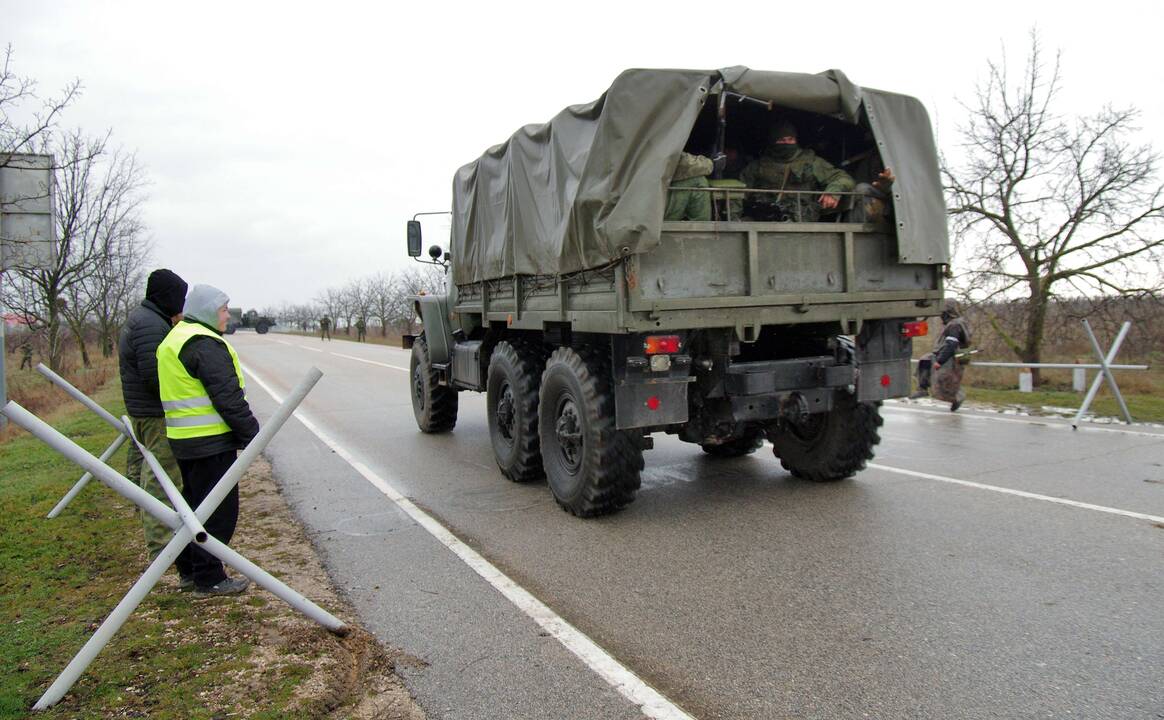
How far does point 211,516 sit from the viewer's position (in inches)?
169

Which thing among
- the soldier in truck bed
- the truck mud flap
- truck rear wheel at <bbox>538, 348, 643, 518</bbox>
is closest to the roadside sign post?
truck rear wheel at <bbox>538, 348, 643, 518</bbox>

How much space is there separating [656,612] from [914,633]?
1260 millimetres

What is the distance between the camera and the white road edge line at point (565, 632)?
3.01 metres

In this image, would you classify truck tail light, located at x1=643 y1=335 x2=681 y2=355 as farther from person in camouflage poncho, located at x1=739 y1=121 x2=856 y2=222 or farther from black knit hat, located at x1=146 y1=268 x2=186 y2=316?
black knit hat, located at x1=146 y1=268 x2=186 y2=316

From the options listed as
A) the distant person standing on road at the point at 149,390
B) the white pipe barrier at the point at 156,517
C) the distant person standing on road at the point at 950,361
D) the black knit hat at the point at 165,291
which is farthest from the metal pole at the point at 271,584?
the distant person standing on road at the point at 950,361

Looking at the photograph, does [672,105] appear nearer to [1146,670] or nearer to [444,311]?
[1146,670]

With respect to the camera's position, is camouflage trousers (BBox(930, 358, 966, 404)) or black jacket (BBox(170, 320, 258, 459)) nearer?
black jacket (BBox(170, 320, 258, 459))

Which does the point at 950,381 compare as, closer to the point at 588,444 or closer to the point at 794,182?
the point at 794,182

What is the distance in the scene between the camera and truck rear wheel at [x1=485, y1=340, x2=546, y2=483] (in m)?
6.66

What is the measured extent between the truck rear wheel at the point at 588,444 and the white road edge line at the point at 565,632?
3.27 feet

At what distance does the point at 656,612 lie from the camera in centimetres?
392

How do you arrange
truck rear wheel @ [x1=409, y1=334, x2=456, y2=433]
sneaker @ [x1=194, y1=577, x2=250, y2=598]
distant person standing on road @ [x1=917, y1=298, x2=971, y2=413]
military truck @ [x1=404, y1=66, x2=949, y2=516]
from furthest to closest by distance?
1. distant person standing on road @ [x1=917, y1=298, x2=971, y2=413]
2. truck rear wheel @ [x1=409, y1=334, x2=456, y2=433]
3. military truck @ [x1=404, y1=66, x2=949, y2=516]
4. sneaker @ [x1=194, y1=577, x2=250, y2=598]

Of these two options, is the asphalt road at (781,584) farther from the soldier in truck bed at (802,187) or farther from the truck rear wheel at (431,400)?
the soldier in truck bed at (802,187)

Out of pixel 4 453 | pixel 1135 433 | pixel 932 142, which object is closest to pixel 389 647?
pixel 932 142
